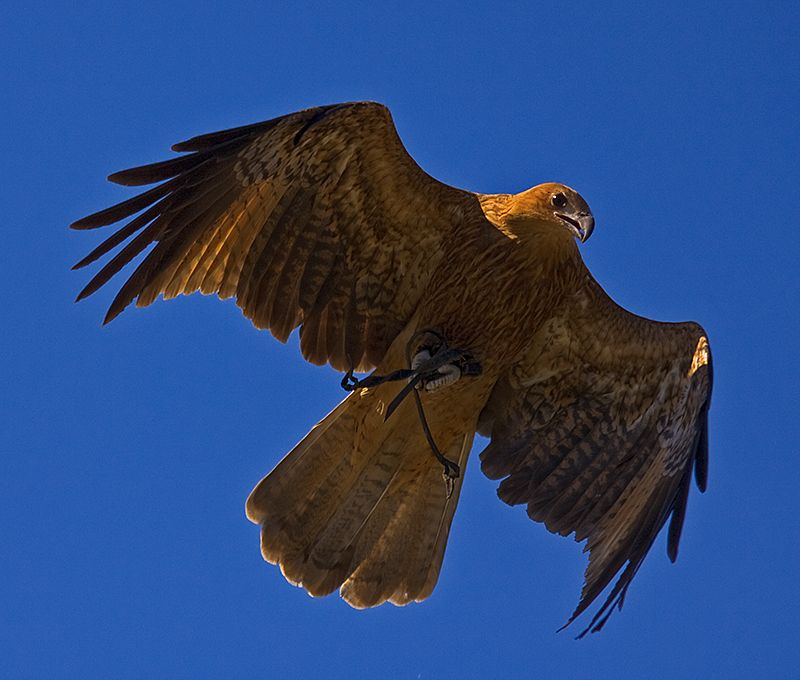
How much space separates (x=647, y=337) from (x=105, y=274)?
3.29 meters

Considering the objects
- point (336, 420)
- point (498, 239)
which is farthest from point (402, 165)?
point (336, 420)

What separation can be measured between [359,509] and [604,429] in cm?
175

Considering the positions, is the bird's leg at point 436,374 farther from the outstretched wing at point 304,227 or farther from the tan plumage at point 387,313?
the outstretched wing at point 304,227

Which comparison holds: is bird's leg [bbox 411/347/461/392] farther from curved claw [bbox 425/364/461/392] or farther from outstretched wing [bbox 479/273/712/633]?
outstretched wing [bbox 479/273/712/633]

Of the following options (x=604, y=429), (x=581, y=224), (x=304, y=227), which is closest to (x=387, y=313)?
(x=304, y=227)

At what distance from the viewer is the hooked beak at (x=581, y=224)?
6.42 metres

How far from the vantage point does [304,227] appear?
671 centimetres

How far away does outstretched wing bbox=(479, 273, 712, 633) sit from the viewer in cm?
705

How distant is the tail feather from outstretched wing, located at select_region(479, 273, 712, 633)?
0.66 meters

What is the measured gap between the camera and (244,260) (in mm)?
6680

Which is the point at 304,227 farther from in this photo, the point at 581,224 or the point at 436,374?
the point at 581,224

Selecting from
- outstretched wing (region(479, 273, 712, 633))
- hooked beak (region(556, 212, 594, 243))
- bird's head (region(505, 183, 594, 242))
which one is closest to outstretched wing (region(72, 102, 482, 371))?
bird's head (region(505, 183, 594, 242))

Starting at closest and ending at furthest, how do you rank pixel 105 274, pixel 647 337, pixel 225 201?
1. pixel 105 274
2. pixel 225 201
3. pixel 647 337

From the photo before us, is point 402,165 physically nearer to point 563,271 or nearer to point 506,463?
point 563,271
